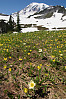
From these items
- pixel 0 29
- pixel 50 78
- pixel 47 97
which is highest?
pixel 0 29

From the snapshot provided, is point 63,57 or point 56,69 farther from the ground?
point 63,57

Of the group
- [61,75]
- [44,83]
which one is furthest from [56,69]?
[44,83]

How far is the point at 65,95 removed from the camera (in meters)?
3.21

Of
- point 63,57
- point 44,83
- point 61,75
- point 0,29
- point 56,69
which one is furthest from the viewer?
point 0,29

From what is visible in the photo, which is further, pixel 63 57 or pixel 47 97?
pixel 63 57

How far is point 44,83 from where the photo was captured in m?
3.73

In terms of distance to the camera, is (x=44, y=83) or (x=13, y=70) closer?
(x=44, y=83)

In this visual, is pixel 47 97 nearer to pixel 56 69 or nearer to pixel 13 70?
pixel 56 69

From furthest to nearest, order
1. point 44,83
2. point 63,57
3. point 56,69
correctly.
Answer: point 63,57, point 56,69, point 44,83

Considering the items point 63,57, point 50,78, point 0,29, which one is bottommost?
point 50,78

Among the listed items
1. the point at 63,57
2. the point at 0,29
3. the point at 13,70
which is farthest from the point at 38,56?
the point at 0,29

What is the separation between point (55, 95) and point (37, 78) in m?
0.94

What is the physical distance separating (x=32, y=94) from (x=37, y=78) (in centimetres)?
72

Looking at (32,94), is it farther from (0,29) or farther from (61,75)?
(0,29)
